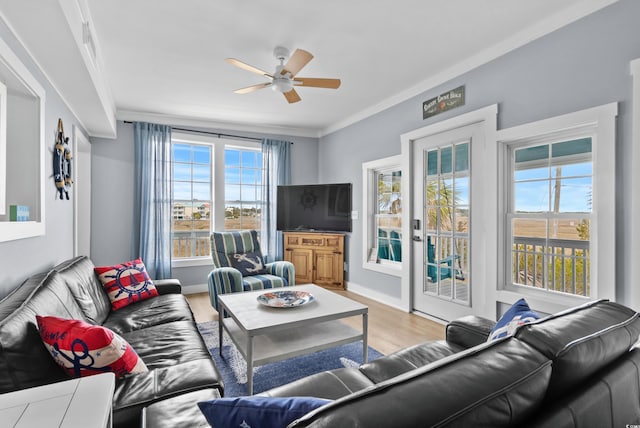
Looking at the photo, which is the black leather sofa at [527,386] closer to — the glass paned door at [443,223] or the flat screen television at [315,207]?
the glass paned door at [443,223]

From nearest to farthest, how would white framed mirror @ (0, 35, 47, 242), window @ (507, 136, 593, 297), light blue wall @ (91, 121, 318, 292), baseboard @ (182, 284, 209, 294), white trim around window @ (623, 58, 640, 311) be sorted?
white trim around window @ (623, 58, 640, 311)
white framed mirror @ (0, 35, 47, 242)
window @ (507, 136, 593, 297)
light blue wall @ (91, 121, 318, 292)
baseboard @ (182, 284, 209, 294)

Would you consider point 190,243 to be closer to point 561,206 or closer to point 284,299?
point 284,299

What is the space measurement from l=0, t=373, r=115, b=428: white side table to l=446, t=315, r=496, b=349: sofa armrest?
1.63 m

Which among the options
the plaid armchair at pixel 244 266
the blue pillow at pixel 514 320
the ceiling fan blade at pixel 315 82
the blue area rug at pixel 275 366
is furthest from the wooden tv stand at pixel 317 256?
the blue pillow at pixel 514 320

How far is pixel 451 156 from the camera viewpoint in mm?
3320

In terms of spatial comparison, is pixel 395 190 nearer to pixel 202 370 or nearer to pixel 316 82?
pixel 316 82

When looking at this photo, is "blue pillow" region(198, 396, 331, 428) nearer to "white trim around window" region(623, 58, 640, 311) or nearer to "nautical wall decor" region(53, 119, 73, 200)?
"white trim around window" region(623, 58, 640, 311)

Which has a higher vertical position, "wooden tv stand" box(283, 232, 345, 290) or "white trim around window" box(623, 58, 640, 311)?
"white trim around window" box(623, 58, 640, 311)

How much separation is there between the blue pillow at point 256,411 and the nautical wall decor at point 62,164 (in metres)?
2.83

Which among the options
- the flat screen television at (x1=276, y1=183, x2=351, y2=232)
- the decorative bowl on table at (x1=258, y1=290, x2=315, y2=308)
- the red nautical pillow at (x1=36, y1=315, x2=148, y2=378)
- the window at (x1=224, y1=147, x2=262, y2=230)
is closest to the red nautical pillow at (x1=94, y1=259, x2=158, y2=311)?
the decorative bowl on table at (x1=258, y1=290, x2=315, y2=308)

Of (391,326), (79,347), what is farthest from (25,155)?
(391,326)

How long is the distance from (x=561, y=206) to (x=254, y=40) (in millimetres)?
2758

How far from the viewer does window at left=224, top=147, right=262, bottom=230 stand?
5.13 m

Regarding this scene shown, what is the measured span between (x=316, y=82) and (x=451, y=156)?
157 cm
